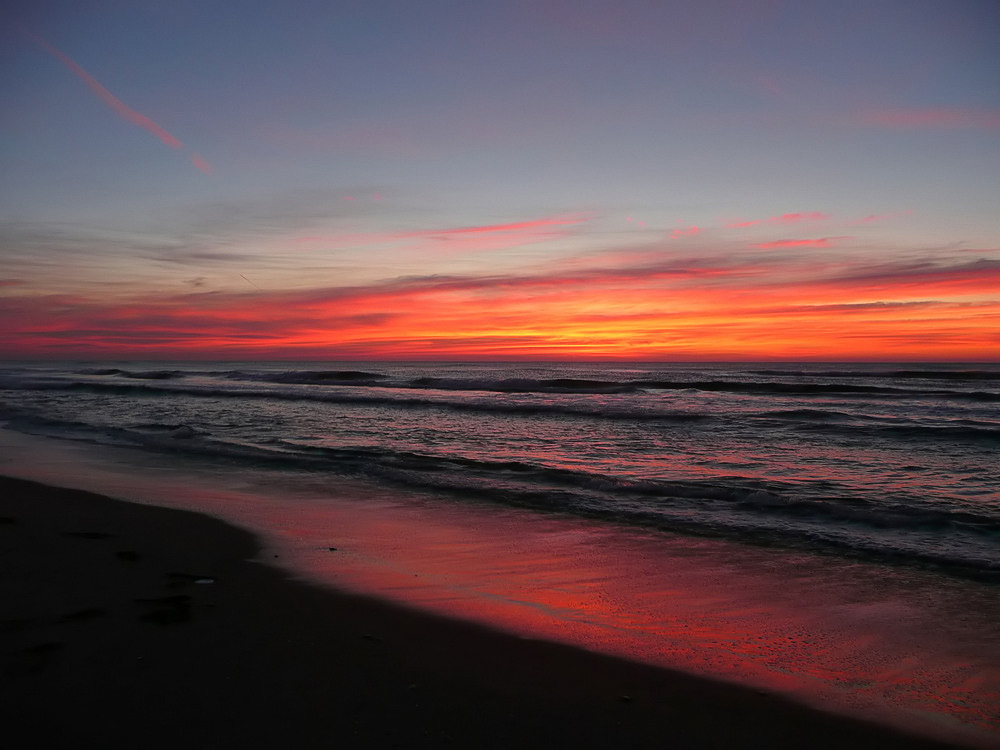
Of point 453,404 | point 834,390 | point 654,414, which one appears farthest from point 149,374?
point 834,390

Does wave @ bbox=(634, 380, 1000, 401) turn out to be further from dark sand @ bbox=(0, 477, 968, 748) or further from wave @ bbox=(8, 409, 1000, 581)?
dark sand @ bbox=(0, 477, 968, 748)

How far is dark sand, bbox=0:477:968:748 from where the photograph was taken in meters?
3.03

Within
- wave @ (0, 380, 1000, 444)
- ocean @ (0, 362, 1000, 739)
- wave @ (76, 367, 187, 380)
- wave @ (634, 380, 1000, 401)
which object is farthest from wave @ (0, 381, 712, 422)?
wave @ (76, 367, 187, 380)

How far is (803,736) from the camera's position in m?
3.18

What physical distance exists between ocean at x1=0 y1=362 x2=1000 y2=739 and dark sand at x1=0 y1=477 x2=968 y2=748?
1.26ft

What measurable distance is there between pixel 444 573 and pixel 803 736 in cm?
325

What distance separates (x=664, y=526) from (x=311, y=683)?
5033 mm

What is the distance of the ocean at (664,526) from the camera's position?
13.8ft

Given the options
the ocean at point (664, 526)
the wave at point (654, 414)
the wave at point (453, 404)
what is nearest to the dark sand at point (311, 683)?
the ocean at point (664, 526)

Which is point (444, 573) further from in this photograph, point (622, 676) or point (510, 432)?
point (510, 432)

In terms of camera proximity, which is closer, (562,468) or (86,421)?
(562,468)

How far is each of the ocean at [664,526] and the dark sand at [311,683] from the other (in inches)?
15.1

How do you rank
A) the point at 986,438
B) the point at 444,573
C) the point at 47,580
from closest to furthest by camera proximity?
the point at 47,580 < the point at 444,573 < the point at 986,438

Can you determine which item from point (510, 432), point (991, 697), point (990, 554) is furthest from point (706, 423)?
point (991, 697)
